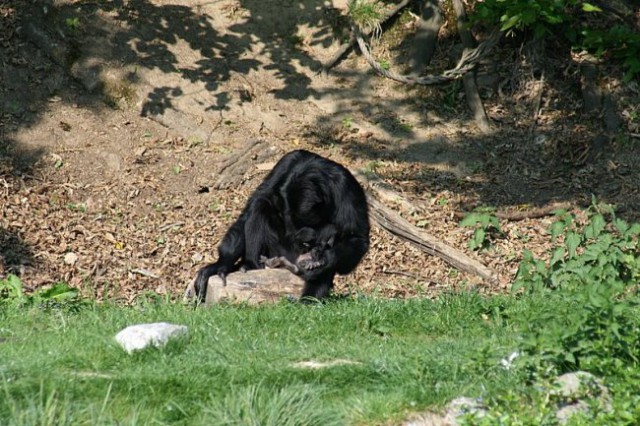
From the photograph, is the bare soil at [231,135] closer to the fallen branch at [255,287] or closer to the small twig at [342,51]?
the small twig at [342,51]

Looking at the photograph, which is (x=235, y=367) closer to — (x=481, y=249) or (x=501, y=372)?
(x=501, y=372)

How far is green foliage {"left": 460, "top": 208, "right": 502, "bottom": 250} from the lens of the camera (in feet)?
42.0

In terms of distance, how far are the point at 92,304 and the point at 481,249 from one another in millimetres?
6336

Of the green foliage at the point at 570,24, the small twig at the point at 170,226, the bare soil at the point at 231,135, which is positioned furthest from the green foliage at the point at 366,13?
the small twig at the point at 170,226

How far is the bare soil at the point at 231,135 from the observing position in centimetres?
1301

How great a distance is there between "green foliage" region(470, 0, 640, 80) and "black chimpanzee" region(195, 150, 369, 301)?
11.0 ft

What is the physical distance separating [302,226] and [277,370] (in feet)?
12.6

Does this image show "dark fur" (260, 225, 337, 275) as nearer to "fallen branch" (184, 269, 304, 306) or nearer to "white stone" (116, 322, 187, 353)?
"fallen branch" (184, 269, 304, 306)

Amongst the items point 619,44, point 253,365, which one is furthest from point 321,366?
point 619,44

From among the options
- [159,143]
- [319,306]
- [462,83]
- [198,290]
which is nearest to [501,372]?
[319,306]

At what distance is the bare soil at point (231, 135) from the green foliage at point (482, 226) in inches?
6.6

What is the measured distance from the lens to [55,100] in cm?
1434

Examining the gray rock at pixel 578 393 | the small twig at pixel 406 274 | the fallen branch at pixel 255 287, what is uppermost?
the gray rock at pixel 578 393

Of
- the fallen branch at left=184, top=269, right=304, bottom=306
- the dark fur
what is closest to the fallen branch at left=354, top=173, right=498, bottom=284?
the dark fur
